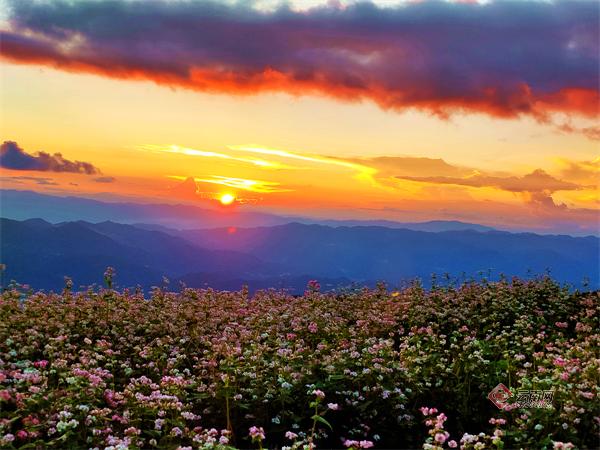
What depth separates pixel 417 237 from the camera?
166 m

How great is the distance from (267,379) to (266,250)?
122438 mm

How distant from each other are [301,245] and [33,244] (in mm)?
58087

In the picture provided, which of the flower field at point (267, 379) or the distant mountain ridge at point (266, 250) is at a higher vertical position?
the flower field at point (267, 379)

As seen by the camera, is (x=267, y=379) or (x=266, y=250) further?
(x=266, y=250)

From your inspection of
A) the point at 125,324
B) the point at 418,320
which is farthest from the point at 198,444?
the point at 418,320

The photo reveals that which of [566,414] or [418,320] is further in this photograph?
[418,320]

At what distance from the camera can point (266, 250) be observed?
5108 inches

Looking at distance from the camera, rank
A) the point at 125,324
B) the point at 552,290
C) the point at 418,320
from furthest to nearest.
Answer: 1. the point at 552,290
2. the point at 418,320
3. the point at 125,324

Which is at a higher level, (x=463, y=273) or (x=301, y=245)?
(x=463, y=273)

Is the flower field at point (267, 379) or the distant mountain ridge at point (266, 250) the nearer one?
the flower field at point (267, 379)

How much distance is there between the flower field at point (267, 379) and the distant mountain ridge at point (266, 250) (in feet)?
194

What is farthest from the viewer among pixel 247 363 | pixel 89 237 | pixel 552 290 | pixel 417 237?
pixel 417 237

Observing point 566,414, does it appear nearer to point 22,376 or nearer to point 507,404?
point 507,404

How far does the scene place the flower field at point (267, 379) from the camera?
617 centimetres
